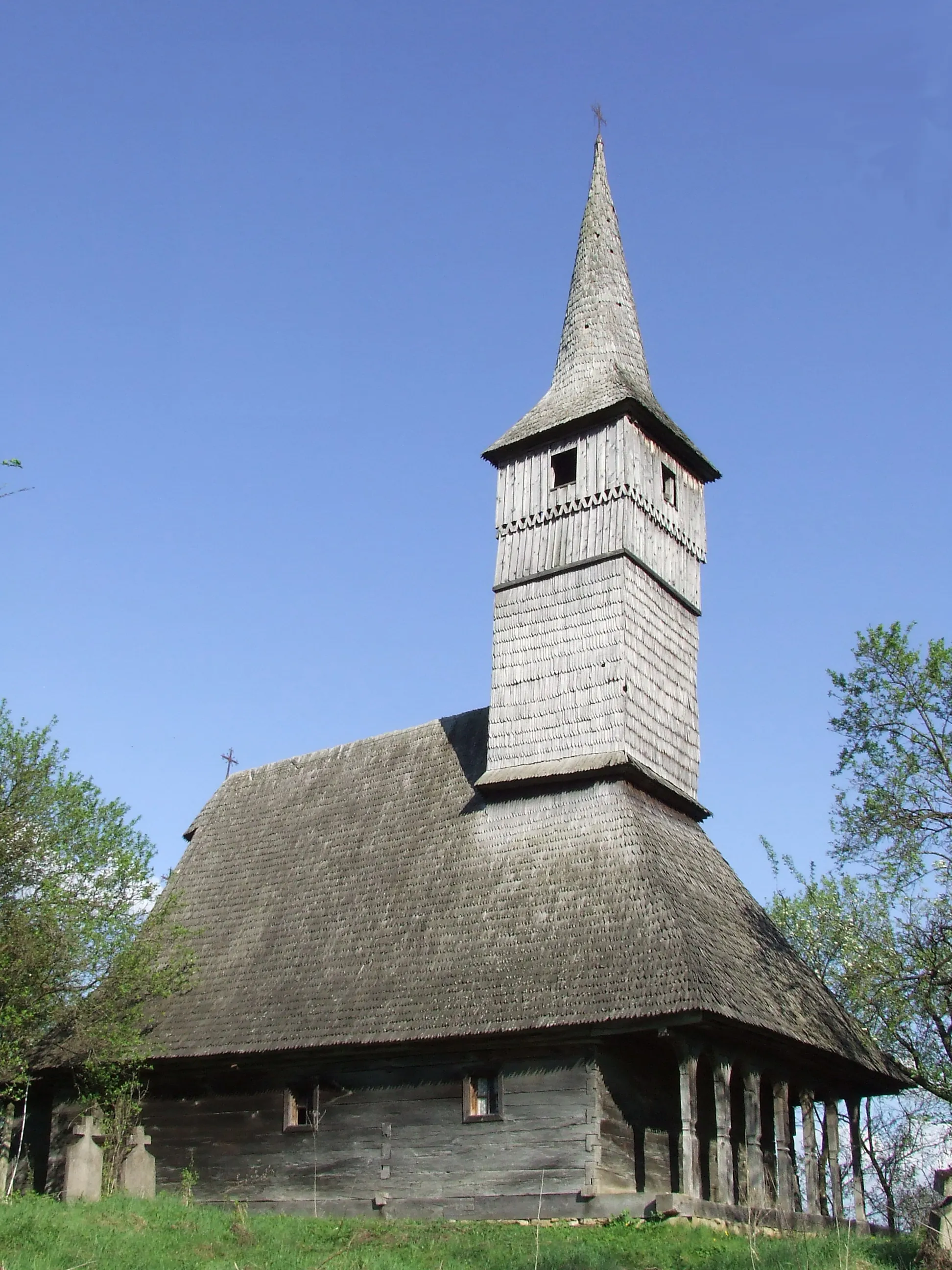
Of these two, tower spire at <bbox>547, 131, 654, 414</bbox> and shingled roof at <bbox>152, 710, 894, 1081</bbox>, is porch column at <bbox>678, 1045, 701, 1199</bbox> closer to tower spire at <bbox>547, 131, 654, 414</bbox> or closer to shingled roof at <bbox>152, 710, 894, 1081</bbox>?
shingled roof at <bbox>152, 710, 894, 1081</bbox>

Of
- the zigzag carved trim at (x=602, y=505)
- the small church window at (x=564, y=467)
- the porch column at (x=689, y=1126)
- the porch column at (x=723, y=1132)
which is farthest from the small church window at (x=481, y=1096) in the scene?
the small church window at (x=564, y=467)

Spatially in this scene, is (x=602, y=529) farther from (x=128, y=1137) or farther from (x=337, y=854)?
(x=128, y=1137)

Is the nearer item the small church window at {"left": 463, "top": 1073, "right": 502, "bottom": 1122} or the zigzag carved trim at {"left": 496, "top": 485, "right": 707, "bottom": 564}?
the small church window at {"left": 463, "top": 1073, "right": 502, "bottom": 1122}

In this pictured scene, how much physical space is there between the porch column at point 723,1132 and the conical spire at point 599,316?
12.8 metres

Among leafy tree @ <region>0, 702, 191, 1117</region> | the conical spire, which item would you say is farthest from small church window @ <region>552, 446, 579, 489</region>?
leafy tree @ <region>0, 702, 191, 1117</region>

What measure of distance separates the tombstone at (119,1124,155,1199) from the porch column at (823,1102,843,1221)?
1089 centimetres

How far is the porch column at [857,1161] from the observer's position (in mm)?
20531

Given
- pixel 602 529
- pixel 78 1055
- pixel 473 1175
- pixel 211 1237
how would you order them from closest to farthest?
pixel 211 1237 → pixel 473 1175 → pixel 78 1055 → pixel 602 529

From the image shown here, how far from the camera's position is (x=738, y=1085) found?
1997 centimetres

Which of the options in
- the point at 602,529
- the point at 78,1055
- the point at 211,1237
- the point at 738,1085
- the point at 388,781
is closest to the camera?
the point at 211,1237

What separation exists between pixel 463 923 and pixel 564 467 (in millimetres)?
9253

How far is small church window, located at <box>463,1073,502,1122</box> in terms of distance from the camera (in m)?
18.6

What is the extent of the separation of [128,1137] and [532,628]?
11.1 metres

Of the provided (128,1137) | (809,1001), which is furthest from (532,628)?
(128,1137)
